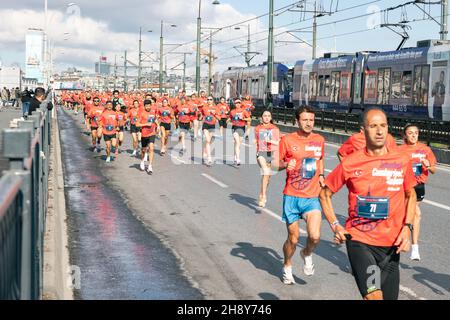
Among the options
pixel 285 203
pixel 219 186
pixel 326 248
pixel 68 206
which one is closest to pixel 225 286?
pixel 285 203

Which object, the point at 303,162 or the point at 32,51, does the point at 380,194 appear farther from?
the point at 32,51

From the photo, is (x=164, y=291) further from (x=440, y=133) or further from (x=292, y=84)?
(x=292, y=84)

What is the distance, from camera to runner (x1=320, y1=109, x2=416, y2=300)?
15.7 ft

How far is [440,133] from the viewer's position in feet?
69.1

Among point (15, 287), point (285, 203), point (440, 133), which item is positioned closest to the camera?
point (15, 287)

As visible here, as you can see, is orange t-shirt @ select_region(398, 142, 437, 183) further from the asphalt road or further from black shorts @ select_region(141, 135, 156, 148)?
black shorts @ select_region(141, 135, 156, 148)

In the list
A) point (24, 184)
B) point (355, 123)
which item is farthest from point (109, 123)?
point (24, 184)

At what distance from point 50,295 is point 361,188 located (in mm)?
2732

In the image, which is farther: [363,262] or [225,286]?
[225,286]

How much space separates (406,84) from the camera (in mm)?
28828

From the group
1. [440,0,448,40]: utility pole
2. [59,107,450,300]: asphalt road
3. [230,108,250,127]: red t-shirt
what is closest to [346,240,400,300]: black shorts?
[59,107,450,300]: asphalt road

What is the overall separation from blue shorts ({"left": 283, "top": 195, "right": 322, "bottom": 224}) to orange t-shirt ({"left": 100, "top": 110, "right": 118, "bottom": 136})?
42.9 feet

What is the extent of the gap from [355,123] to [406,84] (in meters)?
2.83

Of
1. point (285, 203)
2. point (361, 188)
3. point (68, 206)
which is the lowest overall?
point (68, 206)
